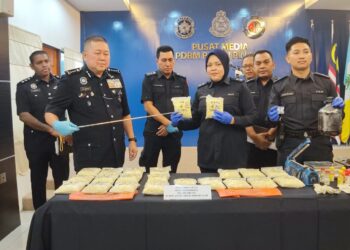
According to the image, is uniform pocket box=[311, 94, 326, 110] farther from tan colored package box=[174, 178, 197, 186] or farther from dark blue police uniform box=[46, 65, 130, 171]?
dark blue police uniform box=[46, 65, 130, 171]

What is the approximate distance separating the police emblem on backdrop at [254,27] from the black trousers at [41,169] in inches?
164

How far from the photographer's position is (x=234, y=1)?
6172 millimetres

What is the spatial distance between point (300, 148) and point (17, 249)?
231 cm

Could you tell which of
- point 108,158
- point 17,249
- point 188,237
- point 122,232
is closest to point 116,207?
point 122,232

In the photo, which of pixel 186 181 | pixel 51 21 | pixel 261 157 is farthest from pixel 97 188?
pixel 51 21

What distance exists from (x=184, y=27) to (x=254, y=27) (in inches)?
48.6

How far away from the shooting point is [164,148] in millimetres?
3342

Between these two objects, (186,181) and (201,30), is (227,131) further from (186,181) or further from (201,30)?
(201,30)

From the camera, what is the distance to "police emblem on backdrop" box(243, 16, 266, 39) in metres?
6.20

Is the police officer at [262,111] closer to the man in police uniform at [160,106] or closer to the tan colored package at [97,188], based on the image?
the man in police uniform at [160,106]

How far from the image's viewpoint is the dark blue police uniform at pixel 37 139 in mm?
3217

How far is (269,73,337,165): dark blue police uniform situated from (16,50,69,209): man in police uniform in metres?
2.00

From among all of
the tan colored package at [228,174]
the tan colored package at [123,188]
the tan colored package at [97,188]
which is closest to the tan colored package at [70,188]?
the tan colored package at [97,188]

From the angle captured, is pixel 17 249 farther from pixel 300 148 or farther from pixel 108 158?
pixel 300 148
